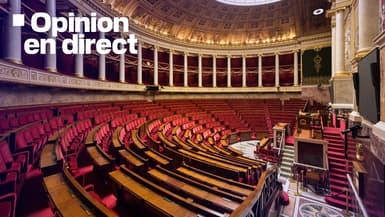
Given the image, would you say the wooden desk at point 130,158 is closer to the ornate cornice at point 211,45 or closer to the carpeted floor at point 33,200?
the carpeted floor at point 33,200

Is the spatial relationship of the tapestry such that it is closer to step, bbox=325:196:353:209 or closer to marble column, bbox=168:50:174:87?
marble column, bbox=168:50:174:87

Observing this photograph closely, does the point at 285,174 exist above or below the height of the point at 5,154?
below

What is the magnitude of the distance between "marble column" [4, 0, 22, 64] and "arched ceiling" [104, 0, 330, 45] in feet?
22.9

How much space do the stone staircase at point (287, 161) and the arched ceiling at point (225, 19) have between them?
11746 millimetres

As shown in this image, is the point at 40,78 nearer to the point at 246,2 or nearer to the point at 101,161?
the point at 101,161

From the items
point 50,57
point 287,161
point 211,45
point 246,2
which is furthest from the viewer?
point 211,45

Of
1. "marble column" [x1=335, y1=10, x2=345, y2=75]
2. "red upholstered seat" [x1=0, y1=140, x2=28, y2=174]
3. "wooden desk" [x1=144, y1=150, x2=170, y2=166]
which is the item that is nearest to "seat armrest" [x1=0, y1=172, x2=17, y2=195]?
"red upholstered seat" [x1=0, y1=140, x2=28, y2=174]

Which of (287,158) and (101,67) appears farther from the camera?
(101,67)

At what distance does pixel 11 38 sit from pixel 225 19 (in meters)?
16.6

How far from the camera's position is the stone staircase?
667 centimetres

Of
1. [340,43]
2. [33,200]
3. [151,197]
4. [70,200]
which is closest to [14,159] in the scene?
[33,200]

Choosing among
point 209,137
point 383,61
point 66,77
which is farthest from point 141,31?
point 383,61

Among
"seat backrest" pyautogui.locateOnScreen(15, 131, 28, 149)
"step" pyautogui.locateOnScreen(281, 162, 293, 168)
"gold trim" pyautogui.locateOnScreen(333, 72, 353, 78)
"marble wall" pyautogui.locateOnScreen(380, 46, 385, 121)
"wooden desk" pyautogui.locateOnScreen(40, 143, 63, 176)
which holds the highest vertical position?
"gold trim" pyautogui.locateOnScreen(333, 72, 353, 78)

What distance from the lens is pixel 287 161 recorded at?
24.0ft
